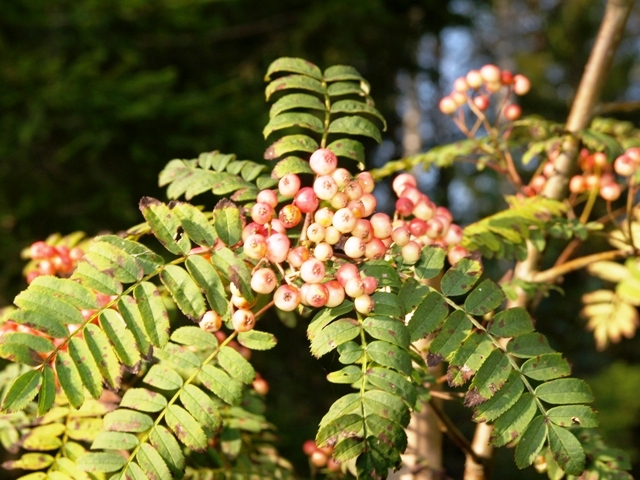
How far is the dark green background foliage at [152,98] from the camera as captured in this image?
3.52 meters

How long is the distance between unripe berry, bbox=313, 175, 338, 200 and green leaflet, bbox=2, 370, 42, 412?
1.58 feet

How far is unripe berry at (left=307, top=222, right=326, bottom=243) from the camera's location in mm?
960

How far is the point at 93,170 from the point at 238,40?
6.85ft

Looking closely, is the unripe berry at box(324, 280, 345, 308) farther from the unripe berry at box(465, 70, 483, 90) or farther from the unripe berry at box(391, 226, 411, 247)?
the unripe berry at box(465, 70, 483, 90)

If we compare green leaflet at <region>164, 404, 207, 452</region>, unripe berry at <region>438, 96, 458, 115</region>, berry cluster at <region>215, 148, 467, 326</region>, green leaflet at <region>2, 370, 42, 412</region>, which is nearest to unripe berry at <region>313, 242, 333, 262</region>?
berry cluster at <region>215, 148, 467, 326</region>

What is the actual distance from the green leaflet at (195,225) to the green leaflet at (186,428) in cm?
28

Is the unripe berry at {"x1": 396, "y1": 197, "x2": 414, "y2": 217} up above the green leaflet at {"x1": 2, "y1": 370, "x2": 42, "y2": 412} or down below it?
above

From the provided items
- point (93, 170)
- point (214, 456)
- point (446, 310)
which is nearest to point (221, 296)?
point (446, 310)

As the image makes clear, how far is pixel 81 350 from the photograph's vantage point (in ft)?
2.92

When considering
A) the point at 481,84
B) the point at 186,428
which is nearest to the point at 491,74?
the point at 481,84

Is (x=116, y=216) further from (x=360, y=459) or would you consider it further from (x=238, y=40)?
(x=360, y=459)

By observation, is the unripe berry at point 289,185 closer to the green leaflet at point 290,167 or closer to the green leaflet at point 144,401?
the green leaflet at point 290,167

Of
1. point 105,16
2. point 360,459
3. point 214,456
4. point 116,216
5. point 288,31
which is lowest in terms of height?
point 360,459

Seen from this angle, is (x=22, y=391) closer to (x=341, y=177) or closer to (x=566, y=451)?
(x=341, y=177)
